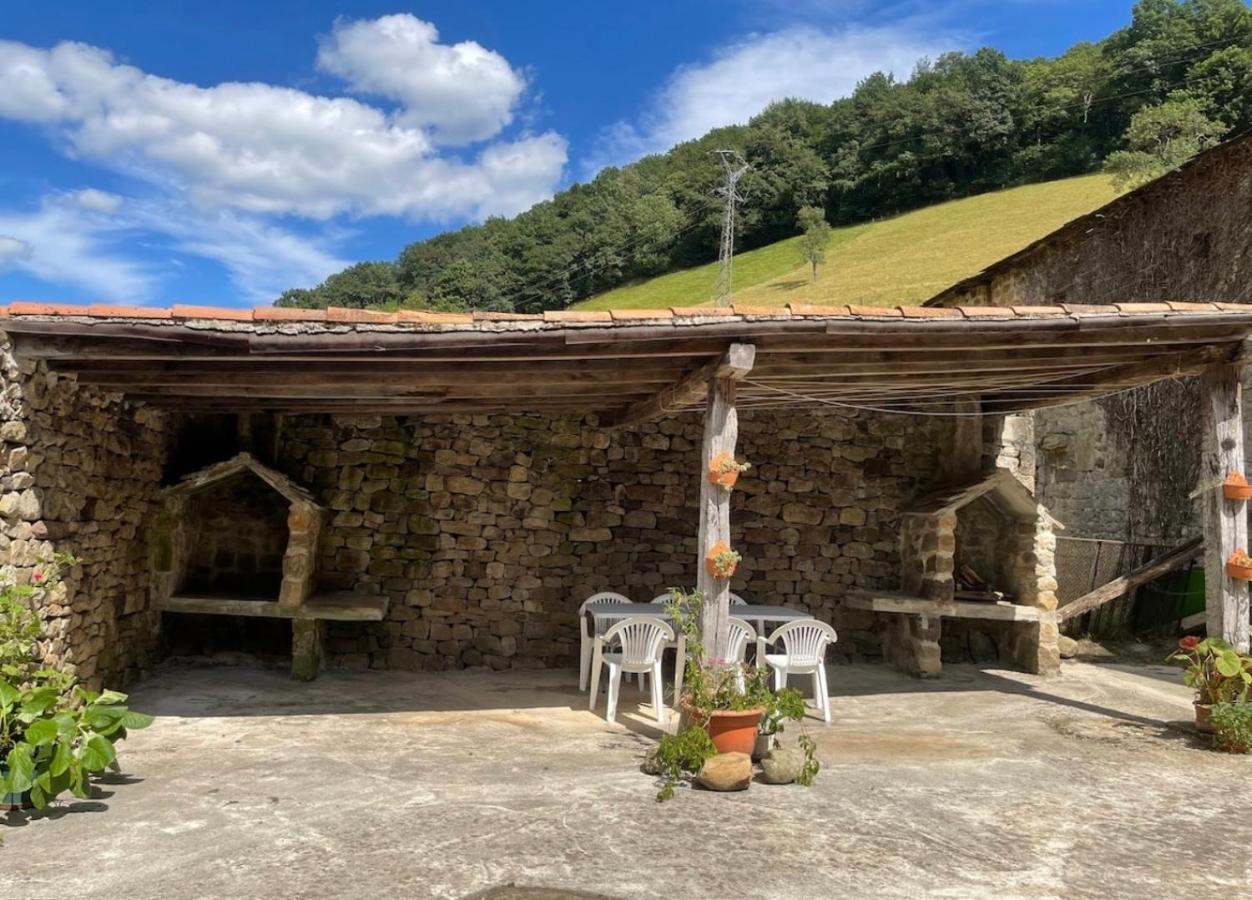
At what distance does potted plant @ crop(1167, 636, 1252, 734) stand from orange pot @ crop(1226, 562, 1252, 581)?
0.50 m

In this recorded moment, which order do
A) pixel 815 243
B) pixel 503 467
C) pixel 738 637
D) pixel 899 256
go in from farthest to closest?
pixel 815 243 → pixel 899 256 → pixel 503 467 → pixel 738 637

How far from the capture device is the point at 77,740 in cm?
411

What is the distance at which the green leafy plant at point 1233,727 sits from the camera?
18.1 ft

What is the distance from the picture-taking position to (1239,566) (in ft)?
19.7

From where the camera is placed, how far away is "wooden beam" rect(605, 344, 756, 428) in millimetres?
5078

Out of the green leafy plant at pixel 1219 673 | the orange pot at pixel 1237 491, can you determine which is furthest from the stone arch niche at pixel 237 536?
the orange pot at pixel 1237 491

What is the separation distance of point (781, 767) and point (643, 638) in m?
1.74

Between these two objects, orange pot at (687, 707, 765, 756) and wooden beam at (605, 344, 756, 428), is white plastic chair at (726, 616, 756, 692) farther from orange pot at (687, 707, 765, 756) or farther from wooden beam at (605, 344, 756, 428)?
wooden beam at (605, 344, 756, 428)

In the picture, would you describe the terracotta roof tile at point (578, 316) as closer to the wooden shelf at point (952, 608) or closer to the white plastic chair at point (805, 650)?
the white plastic chair at point (805, 650)

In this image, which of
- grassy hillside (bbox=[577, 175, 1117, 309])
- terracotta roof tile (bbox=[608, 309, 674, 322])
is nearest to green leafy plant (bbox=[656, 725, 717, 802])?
terracotta roof tile (bbox=[608, 309, 674, 322])

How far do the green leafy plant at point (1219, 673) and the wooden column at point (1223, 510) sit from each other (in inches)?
10.4

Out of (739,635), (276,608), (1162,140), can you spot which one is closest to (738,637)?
(739,635)

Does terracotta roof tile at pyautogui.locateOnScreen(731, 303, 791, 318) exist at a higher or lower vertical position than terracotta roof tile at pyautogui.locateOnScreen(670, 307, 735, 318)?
higher

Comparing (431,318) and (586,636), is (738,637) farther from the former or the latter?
(431,318)
